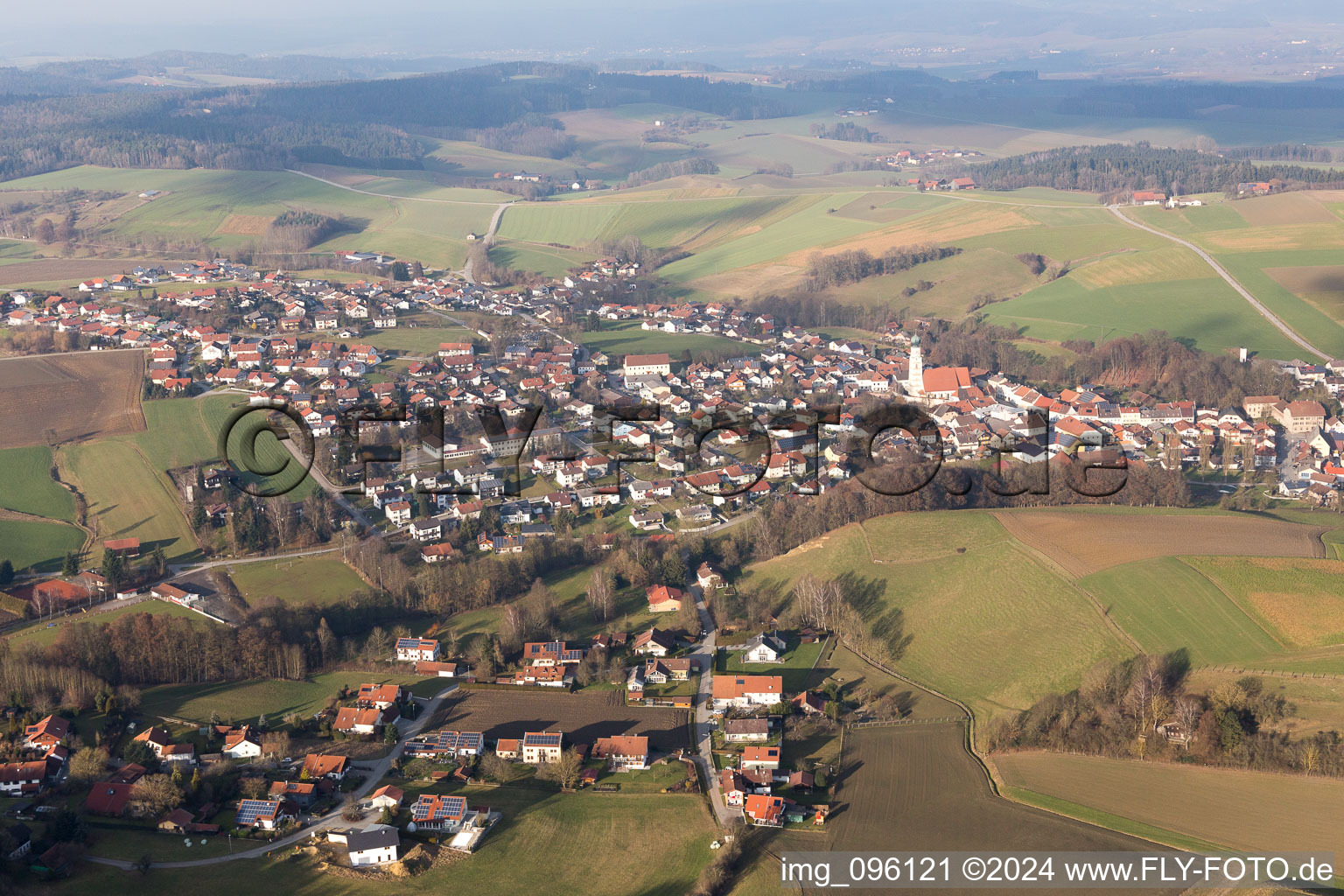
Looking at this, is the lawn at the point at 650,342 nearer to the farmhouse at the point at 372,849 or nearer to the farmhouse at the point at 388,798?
the farmhouse at the point at 388,798

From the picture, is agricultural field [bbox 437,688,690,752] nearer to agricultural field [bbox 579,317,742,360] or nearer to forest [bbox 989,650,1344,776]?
forest [bbox 989,650,1344,776]

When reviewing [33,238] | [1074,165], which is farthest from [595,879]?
[1074,165]

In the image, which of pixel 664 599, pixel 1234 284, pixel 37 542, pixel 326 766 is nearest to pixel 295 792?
pixel 326 766

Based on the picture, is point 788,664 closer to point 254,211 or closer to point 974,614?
point 974,614

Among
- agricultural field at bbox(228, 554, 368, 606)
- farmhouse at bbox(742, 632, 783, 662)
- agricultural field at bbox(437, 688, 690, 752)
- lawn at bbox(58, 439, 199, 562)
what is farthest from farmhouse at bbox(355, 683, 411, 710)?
lawn at bbox(58, 439, 199, 562)

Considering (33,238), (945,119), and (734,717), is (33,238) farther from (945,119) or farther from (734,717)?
(945,119)

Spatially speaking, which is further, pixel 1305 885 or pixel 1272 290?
pixel 1272 290
